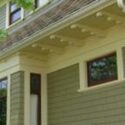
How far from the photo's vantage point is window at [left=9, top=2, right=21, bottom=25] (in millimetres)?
15592

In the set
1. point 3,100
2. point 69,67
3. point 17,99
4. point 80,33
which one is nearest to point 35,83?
point 17,99

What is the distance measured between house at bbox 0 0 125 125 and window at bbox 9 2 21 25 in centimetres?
217

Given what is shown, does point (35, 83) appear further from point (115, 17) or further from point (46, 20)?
point (115, 17)

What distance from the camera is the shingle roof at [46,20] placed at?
34.6 feet

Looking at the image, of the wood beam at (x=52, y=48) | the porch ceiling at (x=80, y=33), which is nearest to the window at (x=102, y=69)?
the porch ceiling at (x=80, y=33)

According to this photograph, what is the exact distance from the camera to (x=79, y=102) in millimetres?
10641

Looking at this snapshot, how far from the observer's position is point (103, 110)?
9.80 meters

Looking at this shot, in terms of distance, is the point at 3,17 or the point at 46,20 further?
the point at 3,17

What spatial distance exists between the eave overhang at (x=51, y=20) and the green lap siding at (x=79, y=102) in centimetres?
142

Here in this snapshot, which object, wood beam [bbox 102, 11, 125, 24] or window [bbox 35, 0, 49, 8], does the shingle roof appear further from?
wood beam [bbox 102, 11, 125, 24]

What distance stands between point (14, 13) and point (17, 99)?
17.6 feet

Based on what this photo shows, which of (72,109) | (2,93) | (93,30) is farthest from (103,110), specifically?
(2,93)

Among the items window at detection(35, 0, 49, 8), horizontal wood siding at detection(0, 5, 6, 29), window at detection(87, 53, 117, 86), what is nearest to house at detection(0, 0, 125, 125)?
window at detection(87, 53, 117, 86)

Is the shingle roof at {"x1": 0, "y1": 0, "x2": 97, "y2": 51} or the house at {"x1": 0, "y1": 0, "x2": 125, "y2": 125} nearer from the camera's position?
the house at {"x1": 0, "y1": 0, "x2": 125, "y2": 125}
